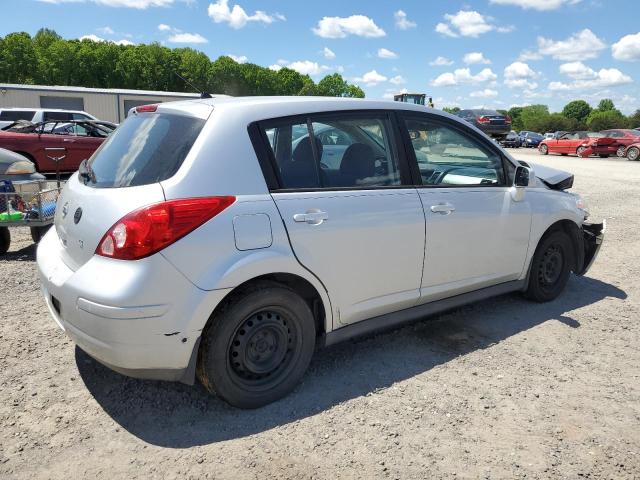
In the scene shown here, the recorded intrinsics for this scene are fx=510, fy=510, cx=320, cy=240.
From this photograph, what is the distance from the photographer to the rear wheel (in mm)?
25203

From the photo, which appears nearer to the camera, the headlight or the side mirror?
the side mirror

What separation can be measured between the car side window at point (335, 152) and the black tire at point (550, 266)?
5.94 ft

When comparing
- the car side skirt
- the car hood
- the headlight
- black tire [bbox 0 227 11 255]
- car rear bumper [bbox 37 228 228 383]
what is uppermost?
the car hood

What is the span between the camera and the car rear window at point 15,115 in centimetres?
1742

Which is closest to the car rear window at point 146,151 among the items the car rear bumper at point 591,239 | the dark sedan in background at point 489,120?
the car rear bumper at point 591,239

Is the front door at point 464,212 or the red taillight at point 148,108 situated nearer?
the red taillight at point 148,108

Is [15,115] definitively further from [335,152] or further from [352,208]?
[352,208]

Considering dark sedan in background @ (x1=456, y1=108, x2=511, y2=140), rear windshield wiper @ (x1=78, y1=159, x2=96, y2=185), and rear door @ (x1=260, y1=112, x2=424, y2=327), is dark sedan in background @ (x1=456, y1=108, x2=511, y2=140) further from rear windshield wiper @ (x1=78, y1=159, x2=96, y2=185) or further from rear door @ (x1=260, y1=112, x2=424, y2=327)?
rear windshield wiper @ (x1=78, y1=159, x2=96, y2=185)

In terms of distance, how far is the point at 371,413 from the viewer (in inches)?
113

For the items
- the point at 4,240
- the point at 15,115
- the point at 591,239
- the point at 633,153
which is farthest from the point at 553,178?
the point at 633,153

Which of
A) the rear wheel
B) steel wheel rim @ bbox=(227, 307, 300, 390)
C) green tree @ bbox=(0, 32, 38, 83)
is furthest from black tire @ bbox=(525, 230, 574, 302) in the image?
green tree @ bbox=(0, 32, 38, 83)

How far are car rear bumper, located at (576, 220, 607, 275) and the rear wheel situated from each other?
24.5 m

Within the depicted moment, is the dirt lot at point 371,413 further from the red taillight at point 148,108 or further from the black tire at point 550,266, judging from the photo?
the red taillight at point 148,108

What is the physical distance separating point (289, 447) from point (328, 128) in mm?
1868
